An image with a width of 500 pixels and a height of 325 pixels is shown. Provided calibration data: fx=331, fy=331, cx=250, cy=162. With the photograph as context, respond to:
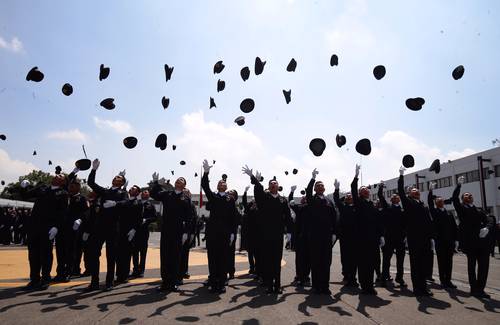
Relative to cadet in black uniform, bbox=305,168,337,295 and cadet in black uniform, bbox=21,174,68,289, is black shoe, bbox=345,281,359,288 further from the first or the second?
cadet in black uniform, bbox=21,174,68,289

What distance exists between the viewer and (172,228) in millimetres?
6609

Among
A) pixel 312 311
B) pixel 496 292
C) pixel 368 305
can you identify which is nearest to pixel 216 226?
pixel 312 311

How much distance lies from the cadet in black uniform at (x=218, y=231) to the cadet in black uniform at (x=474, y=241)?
16.7 ft

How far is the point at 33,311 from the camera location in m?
4.56

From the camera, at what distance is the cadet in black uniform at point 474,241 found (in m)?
6.81

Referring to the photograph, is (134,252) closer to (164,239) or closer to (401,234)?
(164,239)

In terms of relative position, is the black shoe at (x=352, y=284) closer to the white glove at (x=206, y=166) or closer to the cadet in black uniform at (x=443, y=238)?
the cadet in black uniform at (x=443, y=238)

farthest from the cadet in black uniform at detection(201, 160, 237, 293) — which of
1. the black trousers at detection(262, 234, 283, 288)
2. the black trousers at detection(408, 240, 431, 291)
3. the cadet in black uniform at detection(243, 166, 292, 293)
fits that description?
the black trousers at detection(408, 240, 431, 291)

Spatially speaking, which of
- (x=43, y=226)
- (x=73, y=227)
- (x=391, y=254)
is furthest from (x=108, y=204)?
(x=391, y=254)

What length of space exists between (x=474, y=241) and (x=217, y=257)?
5.49 metres

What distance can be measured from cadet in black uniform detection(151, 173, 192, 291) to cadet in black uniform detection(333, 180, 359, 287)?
354cm

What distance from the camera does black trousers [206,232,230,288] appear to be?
6.43 m

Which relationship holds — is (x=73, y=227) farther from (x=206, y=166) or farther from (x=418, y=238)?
(x=418, y=238)

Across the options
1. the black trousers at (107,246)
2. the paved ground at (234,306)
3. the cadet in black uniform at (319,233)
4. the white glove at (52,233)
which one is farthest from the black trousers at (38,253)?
the cadet in black uniform at (319,233)
